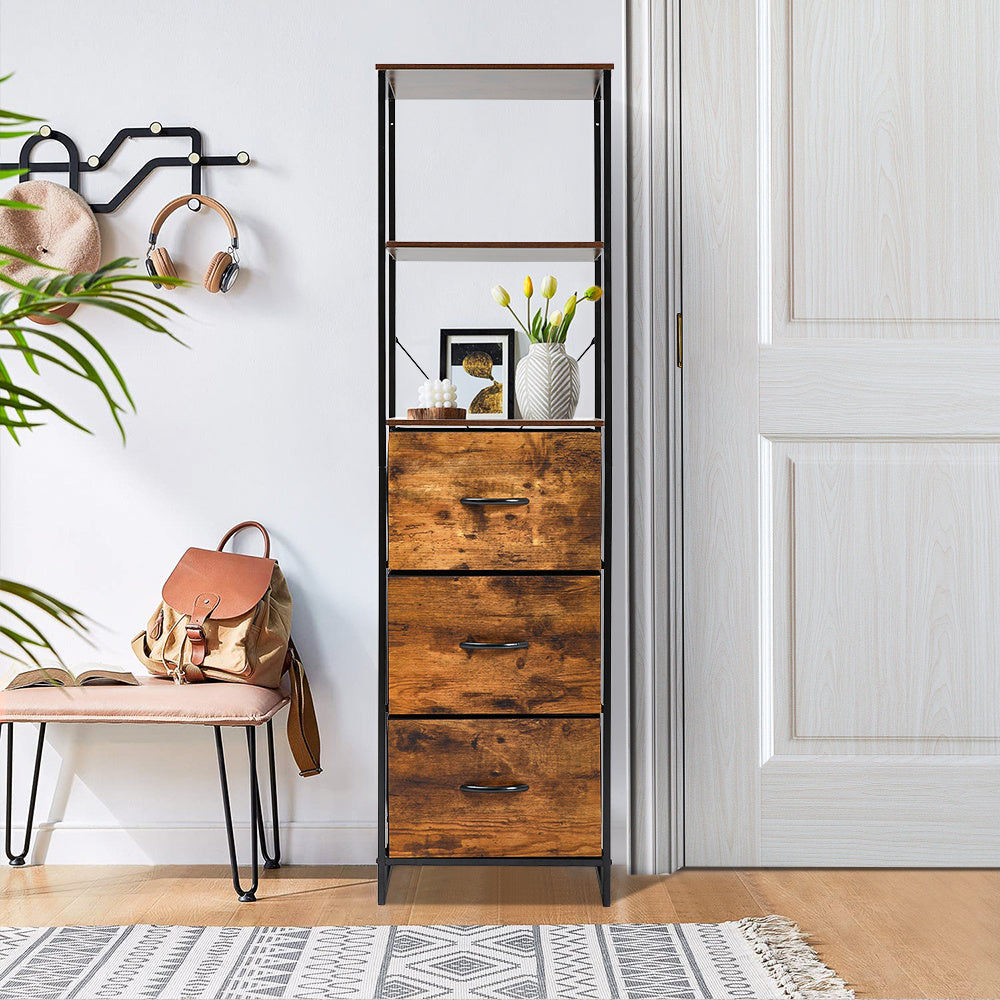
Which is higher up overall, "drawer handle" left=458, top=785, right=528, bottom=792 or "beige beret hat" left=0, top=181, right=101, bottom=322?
"beige beret hat" left=0, top=181, right=101, bottom=322

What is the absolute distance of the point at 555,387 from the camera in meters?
1.82

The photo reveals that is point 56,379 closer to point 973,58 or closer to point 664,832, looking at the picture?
point 664,832

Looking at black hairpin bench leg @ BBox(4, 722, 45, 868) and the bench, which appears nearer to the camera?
the bench

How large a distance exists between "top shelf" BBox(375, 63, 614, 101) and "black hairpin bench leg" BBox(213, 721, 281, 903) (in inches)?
52.0

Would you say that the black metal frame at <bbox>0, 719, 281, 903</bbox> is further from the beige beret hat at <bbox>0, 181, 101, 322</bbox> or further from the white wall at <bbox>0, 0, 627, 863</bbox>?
the beige beret hat at <bbox>0, 181, 101, 322</bbox>

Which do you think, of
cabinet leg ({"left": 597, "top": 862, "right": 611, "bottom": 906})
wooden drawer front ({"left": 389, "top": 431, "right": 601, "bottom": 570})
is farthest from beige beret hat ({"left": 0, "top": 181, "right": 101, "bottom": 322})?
cabinet leg ({"left": 597, "top": 862, "right": 611, "bottom": 906})

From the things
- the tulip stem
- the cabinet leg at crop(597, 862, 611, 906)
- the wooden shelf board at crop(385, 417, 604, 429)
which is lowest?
the cabinet leg at crop(597, 862, 611, 906)

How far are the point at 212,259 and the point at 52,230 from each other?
1.12 ft

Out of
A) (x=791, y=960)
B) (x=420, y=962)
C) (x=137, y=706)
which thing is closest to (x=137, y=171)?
(x=137, y=706)

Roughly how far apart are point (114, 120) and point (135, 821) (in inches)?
60.9

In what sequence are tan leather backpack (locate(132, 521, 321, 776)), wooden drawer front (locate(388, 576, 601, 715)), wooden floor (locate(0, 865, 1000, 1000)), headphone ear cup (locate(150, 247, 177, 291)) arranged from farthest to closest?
headphone ear cup (locate(150, 247, 177, 291))
tan leather backpack (locate(132, 521, 321, 776))
wooden drawer front (locate(388, 576, 601, 715))
wooden floor (locate(0, 865, 1000, 1000))

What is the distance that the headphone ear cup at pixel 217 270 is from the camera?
6.64ft

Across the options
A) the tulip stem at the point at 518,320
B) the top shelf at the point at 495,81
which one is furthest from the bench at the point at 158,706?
the top shelf at the point at 495,81

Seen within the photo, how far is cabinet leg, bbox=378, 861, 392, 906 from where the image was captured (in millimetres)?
1793
